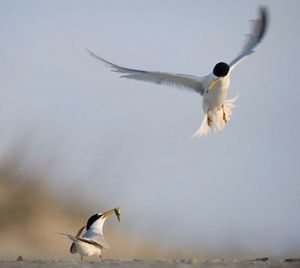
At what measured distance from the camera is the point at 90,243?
33.6 feet

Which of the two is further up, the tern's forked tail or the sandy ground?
the tern's forked tail

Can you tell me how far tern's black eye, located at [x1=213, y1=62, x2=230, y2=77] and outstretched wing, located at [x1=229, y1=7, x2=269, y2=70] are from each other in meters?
0.20

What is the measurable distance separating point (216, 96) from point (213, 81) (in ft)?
1.08

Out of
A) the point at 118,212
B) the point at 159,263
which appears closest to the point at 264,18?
the point at 118,212

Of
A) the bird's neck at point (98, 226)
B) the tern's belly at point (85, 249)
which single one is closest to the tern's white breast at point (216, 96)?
the bird's neck at point (98, 226)

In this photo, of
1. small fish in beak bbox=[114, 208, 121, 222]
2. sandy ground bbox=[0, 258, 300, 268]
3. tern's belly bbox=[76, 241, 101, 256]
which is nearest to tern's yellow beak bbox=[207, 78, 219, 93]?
small fish in beak bbox=[114, 208, 121, 222]

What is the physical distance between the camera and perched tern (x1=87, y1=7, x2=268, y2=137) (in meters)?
14.2

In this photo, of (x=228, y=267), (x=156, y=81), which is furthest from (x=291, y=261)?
(x=156, y=81)

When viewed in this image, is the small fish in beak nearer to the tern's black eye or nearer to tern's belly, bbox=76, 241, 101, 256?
tern's belly, bbox=76, 241, 101, 256

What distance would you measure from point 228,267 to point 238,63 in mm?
6401

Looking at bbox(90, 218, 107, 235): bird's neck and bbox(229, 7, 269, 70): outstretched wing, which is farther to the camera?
bbox(229, 7, 269, 70): outstretched wing

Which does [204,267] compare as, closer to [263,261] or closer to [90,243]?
[263,261]

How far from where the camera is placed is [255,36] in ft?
47.5

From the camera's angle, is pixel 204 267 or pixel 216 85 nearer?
pixel 204 267
